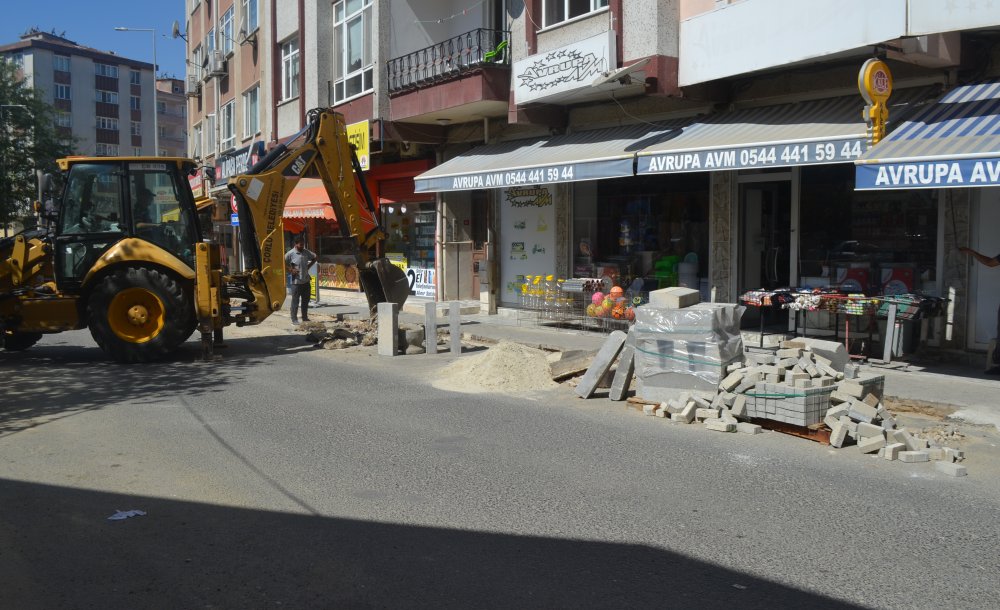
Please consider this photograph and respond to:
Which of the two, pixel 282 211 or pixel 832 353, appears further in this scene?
pixel 282 211

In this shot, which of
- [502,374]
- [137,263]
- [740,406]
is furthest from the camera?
[137,263]

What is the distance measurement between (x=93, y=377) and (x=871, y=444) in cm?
936

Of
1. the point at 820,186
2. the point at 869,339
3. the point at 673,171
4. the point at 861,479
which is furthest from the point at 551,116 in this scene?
the point at 861,479

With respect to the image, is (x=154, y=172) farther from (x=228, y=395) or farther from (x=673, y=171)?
(x=673, y=171)

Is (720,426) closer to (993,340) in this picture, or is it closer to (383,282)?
(993,340)

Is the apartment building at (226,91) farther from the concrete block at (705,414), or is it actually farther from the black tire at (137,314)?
the concrete block at (705,414)

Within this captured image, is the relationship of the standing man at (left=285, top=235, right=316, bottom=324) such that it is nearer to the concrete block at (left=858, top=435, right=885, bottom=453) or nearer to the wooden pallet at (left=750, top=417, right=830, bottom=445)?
the wooden pallet at (left=750, top=417, right=830, bottom=445)

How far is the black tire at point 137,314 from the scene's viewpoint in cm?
1163

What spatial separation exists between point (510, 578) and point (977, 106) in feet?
28.7

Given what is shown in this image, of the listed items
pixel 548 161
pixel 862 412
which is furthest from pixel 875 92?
pixel 548 161

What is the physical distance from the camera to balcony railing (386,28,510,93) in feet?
53.8

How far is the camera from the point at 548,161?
14.6 m

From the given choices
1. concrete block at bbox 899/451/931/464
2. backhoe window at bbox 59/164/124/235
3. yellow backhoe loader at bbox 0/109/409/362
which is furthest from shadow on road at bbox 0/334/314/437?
concrete block at bbox 899/451/931/464

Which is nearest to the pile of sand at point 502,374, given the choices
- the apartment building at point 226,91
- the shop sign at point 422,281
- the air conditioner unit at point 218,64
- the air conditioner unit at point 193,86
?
the shop sign at point 422,281
